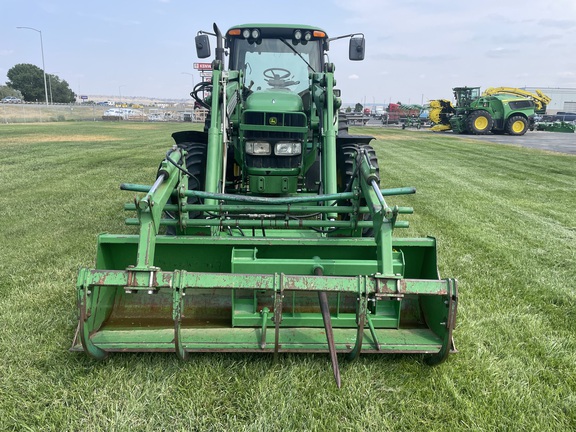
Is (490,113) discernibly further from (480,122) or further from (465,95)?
(465,95)

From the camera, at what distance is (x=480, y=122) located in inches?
1070

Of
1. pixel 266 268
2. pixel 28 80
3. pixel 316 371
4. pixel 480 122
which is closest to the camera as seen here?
pixel 316 371

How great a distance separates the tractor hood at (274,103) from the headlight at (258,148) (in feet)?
1.16

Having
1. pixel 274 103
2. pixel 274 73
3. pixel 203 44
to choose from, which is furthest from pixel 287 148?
pixel 203 44

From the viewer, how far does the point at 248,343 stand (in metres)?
2.93

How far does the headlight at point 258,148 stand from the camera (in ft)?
14.7

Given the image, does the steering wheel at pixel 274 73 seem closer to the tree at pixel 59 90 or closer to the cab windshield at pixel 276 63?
the cab windshield at pixel 276 63

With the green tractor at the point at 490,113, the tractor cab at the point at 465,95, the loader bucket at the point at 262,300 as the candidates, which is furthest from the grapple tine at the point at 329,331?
the tractor cab at the point at 465,95

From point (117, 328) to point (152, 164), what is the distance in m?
10.4

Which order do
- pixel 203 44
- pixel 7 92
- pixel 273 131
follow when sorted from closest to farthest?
pixel 273 131, pixel 203 44, pixel 7 92

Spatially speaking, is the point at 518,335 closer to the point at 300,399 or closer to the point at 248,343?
the point at 300,399

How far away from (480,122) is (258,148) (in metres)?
26.2

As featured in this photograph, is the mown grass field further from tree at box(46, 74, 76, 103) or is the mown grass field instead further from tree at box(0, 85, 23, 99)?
tree at box(46, 74, 76, 103)

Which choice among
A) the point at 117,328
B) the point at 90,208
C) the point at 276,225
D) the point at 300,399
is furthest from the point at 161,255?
the point at 90,208
